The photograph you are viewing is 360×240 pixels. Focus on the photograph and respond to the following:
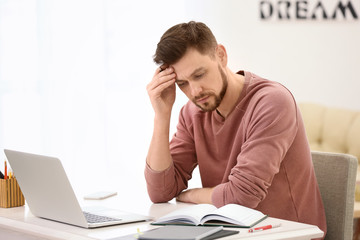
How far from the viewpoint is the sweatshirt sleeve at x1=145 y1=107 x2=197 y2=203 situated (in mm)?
2262

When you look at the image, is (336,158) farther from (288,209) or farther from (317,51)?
(317,51)

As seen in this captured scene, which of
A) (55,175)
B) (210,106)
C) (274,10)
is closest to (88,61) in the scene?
(274,10)

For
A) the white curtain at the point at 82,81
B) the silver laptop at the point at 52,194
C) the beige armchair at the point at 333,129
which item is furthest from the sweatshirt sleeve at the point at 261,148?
the white curtain at the point at 82,81

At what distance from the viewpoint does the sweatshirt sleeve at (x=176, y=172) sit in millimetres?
2262

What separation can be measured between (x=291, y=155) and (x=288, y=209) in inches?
7.5

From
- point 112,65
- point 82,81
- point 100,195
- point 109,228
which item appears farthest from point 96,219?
point 112,65

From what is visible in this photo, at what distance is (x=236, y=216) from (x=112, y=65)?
3194mm

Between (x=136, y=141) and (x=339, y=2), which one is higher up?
(x=339, y=2)

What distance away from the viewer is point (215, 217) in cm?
171

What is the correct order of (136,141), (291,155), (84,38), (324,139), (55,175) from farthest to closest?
(136,141) → (84,38) → (324,139) → (291,155) → (55,175)

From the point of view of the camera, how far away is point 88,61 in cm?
461

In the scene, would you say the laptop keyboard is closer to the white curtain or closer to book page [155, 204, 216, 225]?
book page [155, 204, 216, 225]

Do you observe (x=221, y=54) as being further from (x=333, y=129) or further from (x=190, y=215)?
(x=333, y=129)

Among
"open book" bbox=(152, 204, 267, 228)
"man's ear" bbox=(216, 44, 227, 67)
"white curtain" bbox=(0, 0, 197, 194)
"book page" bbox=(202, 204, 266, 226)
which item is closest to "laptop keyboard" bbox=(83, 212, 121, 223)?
"open book" bbox=(152, 204, 267, 228)
